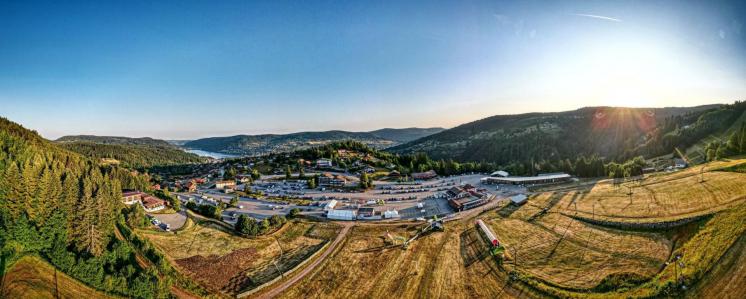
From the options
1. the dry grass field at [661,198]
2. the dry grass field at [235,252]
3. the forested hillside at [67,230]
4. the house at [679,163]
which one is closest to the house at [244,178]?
the dry grass field at [235,252]

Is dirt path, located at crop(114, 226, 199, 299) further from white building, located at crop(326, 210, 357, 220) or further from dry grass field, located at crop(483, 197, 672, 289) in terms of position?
dry grass field, located at crop(483, 197, 672, 289)

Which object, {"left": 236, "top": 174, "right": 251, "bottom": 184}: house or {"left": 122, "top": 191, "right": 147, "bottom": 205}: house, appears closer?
{"left": 122, "top": 191, "right": 147, "bottom": 205}: house

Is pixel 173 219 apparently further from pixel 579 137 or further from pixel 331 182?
pixel 579 137

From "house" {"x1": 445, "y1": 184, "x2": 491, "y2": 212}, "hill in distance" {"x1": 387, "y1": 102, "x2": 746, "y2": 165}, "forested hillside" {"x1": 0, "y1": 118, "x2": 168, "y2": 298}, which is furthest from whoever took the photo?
"hill in distance" {"x1": 387, "y1": 102, "x2": 746, "y2": 165}

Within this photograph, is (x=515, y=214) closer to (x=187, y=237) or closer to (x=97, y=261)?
(x=187, y=237)

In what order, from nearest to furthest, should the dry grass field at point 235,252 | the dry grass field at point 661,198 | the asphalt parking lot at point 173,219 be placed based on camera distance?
the dry grass field at point 235,252 < the dry grass field at point 661,198 < the asphalt parking lot at point 173,219

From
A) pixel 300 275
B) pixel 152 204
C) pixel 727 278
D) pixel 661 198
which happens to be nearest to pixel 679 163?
pixel 661 198

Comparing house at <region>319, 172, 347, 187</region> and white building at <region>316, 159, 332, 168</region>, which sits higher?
white building at <region>316, 159, 332, 168</region>

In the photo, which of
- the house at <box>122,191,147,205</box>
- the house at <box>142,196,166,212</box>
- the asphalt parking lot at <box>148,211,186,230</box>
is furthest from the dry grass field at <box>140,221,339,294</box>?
the house at <box>122,191,147,205</box>

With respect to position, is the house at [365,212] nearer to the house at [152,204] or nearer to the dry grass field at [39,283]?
the dry grass field at [39,283]
